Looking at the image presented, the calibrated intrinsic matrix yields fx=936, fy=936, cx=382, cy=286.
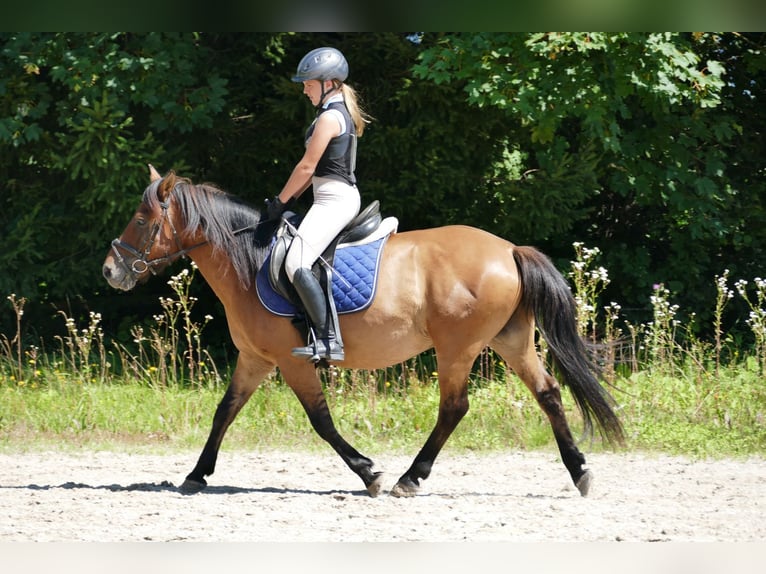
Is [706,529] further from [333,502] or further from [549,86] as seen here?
[549,86]

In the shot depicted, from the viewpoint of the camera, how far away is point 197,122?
9.04m

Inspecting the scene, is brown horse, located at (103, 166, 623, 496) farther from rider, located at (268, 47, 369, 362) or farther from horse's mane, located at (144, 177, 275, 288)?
rider, located at (268, 47, 369, 362)

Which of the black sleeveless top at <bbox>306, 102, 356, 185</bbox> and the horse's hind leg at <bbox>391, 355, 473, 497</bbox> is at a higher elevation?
the black sleeveless top at <bbox>306, 102, 356, 185</bbox>

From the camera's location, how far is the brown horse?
5.41 m

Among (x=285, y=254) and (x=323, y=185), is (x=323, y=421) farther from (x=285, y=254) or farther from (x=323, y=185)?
(x=323, y=185)

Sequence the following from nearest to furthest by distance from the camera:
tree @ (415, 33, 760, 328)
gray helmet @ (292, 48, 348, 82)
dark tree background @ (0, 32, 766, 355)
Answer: gray helmet @ (292, 48, 348, 82)
tree @ (415, 33, 760, 328)
dark tree background @ (0, 32, 766, 355)

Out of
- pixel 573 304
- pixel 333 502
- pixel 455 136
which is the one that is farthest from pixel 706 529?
pixel 455 136

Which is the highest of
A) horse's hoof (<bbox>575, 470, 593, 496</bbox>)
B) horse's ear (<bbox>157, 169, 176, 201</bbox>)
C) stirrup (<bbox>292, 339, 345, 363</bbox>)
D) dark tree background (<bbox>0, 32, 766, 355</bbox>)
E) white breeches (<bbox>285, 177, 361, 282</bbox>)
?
dark tree background (<bbox>0, 32, 766, 355</bbox>)

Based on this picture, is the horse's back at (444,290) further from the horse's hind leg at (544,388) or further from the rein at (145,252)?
the rein at (145,252)

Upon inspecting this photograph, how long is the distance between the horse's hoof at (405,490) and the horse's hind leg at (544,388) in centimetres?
89

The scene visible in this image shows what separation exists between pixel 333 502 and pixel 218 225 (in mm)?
1758

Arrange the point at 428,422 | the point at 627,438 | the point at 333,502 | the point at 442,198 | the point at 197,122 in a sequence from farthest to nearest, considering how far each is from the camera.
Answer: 1. the point at 442,198
2. the point at 197,122
3. the point at 428,422
4. the point at 627,438
5. the point at 333,502

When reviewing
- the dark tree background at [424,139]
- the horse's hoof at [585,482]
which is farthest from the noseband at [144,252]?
the dark tree background at [424,139]

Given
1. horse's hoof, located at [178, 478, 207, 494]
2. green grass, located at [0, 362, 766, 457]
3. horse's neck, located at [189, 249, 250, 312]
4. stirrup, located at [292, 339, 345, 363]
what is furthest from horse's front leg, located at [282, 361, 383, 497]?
green grass, located at [0, 362, 766, 457]
